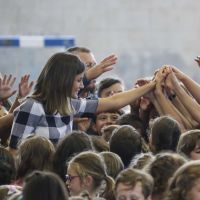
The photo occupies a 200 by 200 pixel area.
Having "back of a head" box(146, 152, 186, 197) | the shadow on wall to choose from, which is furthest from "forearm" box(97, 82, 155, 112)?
the shadow on wall

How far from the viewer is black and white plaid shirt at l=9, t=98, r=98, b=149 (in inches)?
241

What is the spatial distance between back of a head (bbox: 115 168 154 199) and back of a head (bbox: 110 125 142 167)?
114cm

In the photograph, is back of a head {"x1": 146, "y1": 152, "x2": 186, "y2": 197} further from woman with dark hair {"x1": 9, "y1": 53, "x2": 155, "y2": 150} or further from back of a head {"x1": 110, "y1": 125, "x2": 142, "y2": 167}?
woman with dark hair {"x1": 9, "y1": 53, "x2": 155, "y2": 150}

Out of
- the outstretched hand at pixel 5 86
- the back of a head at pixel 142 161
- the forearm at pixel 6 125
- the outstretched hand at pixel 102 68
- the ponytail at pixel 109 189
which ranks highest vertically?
the outstretched hand at pixel 102 68

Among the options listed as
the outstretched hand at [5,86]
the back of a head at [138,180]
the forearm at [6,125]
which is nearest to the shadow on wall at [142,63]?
the outstretched hand at [5,86]

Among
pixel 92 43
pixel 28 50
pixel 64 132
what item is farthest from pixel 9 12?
pixel 64 132

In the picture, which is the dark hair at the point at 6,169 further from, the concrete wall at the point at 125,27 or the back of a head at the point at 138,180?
the concrete wall at the point at 125,27

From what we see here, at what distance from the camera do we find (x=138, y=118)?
7047 mm

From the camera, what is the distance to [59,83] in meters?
6.13

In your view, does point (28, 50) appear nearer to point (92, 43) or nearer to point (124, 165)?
point (92, 43)

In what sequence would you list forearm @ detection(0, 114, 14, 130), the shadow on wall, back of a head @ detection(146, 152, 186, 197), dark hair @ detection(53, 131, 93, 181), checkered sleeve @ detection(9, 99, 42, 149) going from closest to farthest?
back of a head @ detection(146, 152, 186, 197) → dark hair @ detection(53, 131, 93, 181) → checkered sleeve @ detection(9, 99, 42, 149) → forearm @ detection(0, 114, 14, 130) → the shadow on wall

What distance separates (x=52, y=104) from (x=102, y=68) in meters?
0.80

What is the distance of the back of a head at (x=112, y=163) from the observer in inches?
217

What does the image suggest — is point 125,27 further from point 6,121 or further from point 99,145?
point 99,145
